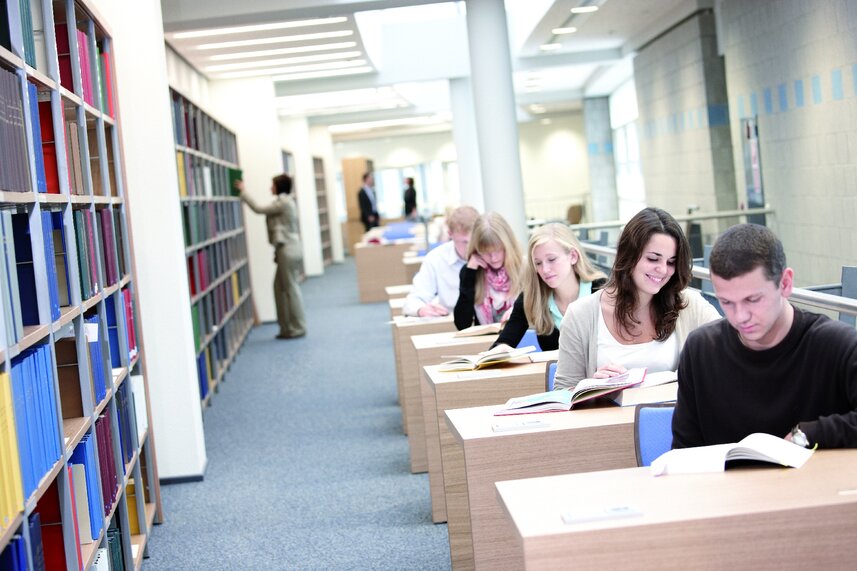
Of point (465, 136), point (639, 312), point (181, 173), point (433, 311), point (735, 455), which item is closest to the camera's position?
point (735, 455)

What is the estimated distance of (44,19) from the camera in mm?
3285

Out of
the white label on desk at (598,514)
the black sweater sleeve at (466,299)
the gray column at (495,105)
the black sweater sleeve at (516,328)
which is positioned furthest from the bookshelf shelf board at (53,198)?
the gray column at (495,105)

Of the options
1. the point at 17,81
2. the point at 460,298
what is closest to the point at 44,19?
the point at 17,81

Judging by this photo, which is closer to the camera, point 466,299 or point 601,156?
point 466,299

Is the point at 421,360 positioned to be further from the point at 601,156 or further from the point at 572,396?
the point at 601,156

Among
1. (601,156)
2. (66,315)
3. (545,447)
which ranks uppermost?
(601,156)

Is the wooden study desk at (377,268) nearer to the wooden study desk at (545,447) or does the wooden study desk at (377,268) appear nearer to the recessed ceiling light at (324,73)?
the recessed ceiling light at (324,73)

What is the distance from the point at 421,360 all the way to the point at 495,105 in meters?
3.81

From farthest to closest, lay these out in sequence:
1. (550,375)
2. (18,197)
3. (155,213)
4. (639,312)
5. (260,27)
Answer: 1. (260,27)
2. (155,213)
3. (550,375)
4. (639,312)
5. (18,197)

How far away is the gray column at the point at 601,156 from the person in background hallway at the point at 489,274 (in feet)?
50.4

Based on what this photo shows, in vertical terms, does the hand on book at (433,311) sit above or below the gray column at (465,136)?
below

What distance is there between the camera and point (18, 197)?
106 inches

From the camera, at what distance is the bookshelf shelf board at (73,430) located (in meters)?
3.13

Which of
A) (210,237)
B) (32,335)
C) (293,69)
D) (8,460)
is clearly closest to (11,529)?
(8,460)
